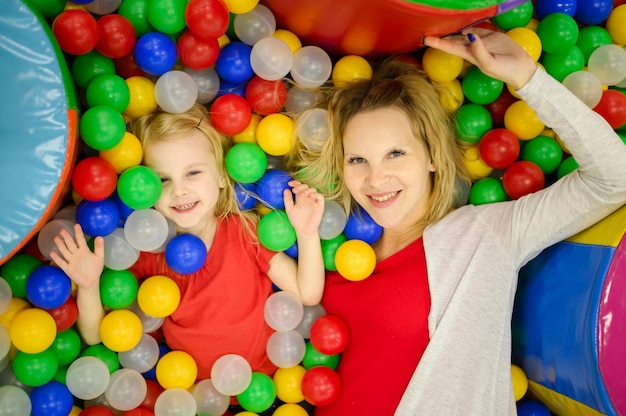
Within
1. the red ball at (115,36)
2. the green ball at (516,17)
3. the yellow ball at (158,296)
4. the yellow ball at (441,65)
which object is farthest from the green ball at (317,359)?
the green ball at (516,17)

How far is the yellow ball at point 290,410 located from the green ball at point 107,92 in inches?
37.7

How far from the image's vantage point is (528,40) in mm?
1777

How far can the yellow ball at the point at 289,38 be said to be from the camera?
1.78m

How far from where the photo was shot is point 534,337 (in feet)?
5.59

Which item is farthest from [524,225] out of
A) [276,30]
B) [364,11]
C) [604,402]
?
[276,30]

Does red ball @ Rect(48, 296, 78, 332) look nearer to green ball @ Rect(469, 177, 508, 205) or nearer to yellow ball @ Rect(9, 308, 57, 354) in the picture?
yellow ball @ Rect(9, 308, 57, 354)

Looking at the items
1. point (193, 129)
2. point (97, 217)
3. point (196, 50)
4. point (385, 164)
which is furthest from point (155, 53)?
point (385, 164)

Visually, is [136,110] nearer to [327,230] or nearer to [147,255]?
[147,255]

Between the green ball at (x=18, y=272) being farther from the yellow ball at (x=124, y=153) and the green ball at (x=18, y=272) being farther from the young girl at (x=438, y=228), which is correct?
the young girl at (x=438, y=228)

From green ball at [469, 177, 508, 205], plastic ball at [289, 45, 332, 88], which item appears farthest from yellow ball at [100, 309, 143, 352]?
green ball at [469, 177, 508, 205]

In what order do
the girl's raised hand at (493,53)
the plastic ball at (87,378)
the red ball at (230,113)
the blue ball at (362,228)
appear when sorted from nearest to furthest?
1. the girl's raised hand at (493,53)
2. the plastic ball at (87,378)
3. the red ball at (230,113)
4. the blue ball at (362,228)

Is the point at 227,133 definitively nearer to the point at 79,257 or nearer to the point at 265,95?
the point at 265,95

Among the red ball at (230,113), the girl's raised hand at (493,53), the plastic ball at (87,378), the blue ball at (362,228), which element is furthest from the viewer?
the blue ball at (362,228)

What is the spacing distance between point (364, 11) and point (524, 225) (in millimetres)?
665
